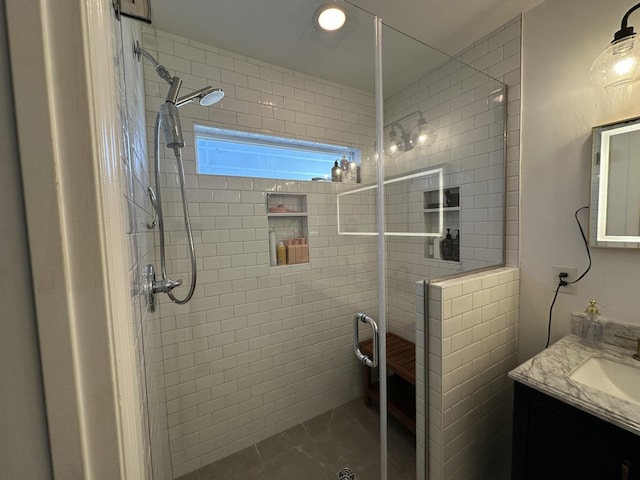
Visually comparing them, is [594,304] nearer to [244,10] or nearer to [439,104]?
[439,104]

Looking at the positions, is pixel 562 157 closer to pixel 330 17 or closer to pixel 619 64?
pixel 619 64

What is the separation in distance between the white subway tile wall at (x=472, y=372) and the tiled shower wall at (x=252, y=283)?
2.80 ft

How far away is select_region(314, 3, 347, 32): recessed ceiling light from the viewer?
135cm

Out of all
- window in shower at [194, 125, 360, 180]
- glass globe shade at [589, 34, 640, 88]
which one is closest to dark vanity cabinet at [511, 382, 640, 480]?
glass globe shade at [589, 34, 640, 88]

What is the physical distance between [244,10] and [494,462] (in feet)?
9.56

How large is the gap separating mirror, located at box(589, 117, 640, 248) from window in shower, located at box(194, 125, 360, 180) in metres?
1.41

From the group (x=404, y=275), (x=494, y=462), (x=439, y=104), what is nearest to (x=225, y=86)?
(x=439, y=104)

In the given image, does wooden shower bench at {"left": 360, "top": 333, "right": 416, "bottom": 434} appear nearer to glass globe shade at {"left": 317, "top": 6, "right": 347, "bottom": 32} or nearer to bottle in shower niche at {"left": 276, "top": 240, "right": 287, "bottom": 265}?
bottle in shower niche at {"left": 276, "top": 240, "right": 287, "bottom": 265}

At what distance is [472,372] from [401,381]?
715 mm

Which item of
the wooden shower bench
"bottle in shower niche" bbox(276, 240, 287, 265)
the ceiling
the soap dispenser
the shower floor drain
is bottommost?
the shower floor drain

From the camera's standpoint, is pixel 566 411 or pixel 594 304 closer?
pixel 566 411

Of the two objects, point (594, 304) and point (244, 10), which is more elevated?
point (244, 10)

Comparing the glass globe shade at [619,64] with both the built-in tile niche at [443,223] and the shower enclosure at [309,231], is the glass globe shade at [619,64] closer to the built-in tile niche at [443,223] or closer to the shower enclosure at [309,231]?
the shower enclosure at [309,231]

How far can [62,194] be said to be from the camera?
314mm
